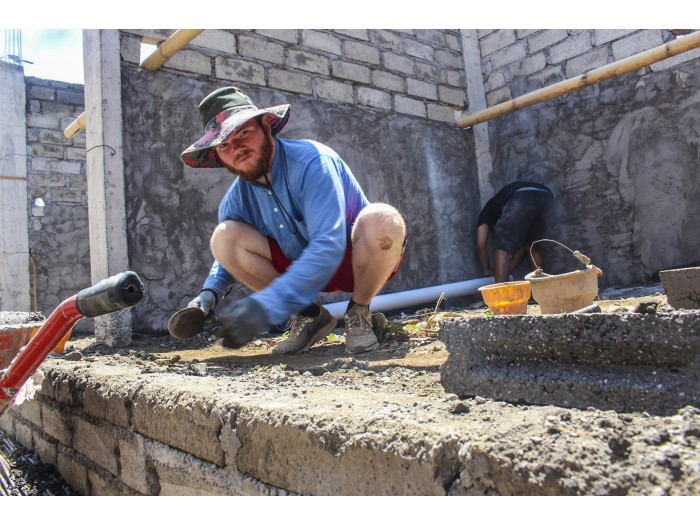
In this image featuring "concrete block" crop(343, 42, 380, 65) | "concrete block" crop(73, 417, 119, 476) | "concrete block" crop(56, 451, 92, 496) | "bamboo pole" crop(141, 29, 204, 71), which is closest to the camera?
"concrete block" crop(73, 417, 119, 476)

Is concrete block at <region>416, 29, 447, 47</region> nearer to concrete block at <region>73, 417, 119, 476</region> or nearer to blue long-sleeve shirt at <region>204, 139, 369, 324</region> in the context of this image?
blue long-sleeve shirt at <region>204, 139, 369, 324</region>

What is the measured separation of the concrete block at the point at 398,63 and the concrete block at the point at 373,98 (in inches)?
11.9

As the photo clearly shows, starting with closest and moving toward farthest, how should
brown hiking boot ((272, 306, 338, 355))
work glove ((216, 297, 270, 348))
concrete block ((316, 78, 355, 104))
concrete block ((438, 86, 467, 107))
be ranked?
1. work glove ((216, 297, 270, 348))
2. brown hiking boot ((272, 306, 338, 355))
3. concrete block ((316, 78, 355, 104))
4. concrete block ((438, 86, 467, 107))

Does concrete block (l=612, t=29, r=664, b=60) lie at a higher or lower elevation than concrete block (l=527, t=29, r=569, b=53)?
lower

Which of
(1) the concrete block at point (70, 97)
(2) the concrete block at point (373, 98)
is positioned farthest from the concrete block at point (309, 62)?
(1) the concrete block at point (70, 97)

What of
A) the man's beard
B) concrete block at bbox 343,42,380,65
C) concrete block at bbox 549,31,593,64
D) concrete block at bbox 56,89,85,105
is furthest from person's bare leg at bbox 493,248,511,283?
concrete block at bbox 56,89,85,105

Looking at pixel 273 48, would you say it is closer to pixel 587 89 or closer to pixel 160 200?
pixel 160 200

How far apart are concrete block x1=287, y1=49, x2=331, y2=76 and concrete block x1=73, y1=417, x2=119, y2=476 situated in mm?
3403

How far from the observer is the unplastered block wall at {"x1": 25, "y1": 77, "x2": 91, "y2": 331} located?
270 inches

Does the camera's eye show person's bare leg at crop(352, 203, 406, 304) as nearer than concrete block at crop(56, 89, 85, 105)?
Yes

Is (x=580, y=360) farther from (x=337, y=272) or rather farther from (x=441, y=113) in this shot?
(x=441, y=113)

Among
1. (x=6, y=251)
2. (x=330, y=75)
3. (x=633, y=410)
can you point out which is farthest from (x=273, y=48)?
(x=6, y=251)

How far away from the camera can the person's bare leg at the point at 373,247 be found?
2354 mm

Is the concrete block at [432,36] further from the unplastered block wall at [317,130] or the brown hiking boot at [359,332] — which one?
the brown hiking boot at [359,332]
